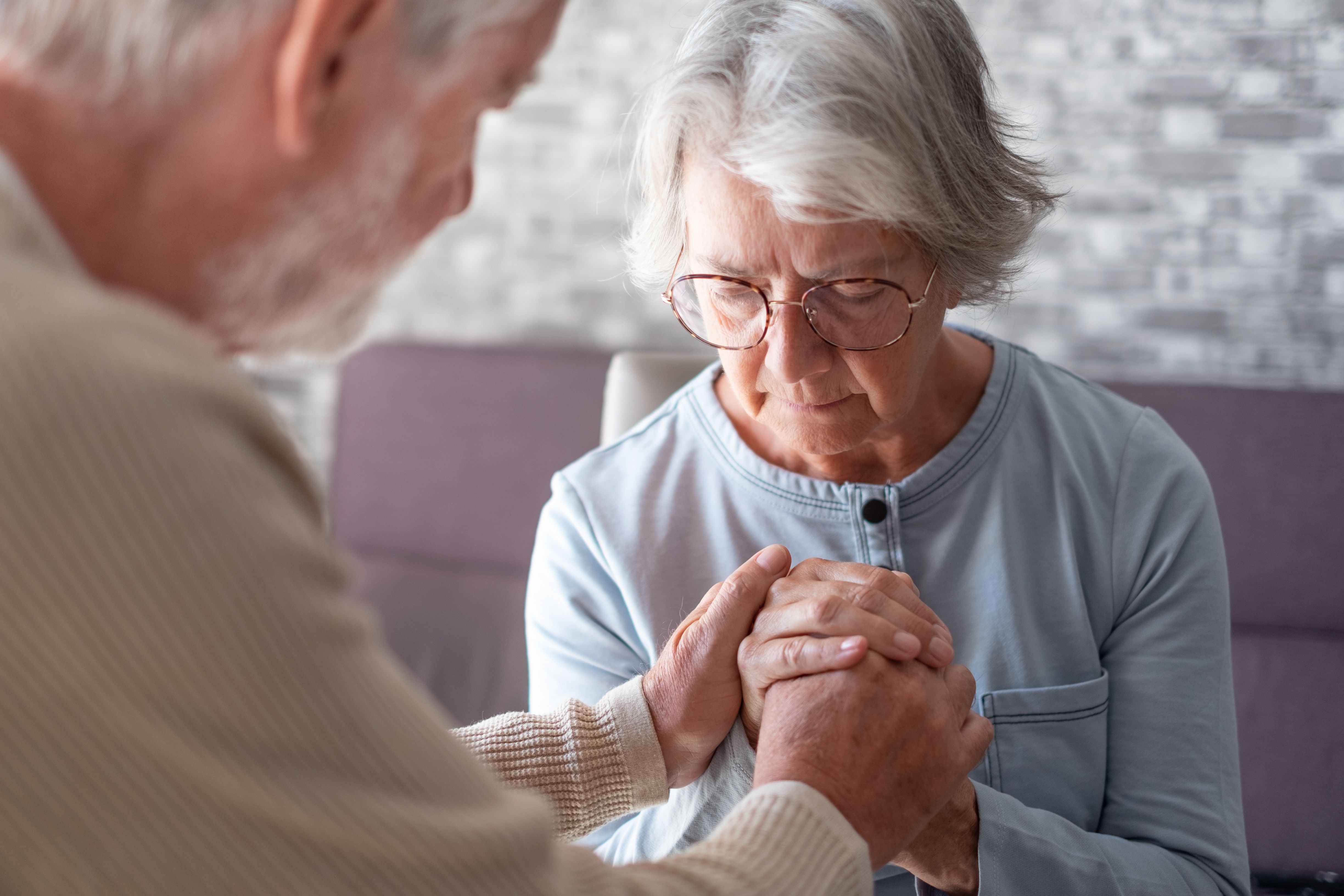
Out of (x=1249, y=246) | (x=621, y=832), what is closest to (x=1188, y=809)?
(x=621, y=832)

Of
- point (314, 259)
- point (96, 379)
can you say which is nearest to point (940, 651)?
point (314, 259)

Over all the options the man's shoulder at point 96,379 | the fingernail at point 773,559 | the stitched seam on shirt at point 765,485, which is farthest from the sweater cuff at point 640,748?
the man's shoulder at point 96,379

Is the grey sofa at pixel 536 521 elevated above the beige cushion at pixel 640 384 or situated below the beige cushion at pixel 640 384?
below

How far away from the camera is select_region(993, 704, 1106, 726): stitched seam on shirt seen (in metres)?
1.23

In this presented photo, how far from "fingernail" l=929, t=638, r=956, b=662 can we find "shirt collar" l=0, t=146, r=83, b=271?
868 mm

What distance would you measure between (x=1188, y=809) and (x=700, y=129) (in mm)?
971

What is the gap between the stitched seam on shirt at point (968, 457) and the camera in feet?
4.37

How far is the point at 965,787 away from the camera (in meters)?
1.12

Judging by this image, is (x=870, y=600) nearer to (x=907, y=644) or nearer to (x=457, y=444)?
(x=907, y=644)

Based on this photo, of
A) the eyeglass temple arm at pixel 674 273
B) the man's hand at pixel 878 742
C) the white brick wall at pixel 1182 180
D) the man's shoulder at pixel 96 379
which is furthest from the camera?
the white brick wall at pixel 1182 180

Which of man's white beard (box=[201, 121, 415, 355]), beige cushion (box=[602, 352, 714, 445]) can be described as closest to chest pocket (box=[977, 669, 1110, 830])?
beige cushion (box=[602, 352, 714, 445])

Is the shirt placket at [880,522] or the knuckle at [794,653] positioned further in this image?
the shirt placket at [880,522]

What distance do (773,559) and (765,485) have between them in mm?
180

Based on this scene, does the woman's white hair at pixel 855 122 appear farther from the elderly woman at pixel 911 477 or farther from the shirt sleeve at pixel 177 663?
the shirt sleeve at pixel 177 663
